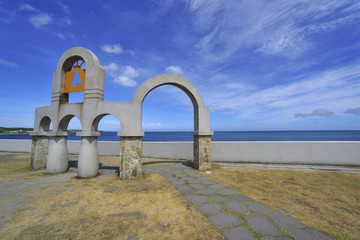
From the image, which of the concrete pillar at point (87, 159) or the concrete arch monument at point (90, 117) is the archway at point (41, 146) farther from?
the concrete pillar at point (87, 159)

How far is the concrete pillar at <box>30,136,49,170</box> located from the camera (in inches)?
303

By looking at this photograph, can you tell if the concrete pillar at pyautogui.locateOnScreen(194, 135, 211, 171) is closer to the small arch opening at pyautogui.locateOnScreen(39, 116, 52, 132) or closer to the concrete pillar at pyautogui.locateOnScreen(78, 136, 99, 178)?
the concrete pillar at pyautogui.locateOnScreen(78, 136, 99, 178)

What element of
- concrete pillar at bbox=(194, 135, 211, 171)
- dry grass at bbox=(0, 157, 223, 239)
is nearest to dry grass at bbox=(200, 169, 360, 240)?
concrete pillar at bbox=(194, 135, 211, 171)

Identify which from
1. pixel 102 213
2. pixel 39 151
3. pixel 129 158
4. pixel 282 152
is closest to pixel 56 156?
pixel 39 151

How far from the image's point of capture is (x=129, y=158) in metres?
6.31

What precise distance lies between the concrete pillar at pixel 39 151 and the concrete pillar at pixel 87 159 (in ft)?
10.9

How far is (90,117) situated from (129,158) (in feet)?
7.78

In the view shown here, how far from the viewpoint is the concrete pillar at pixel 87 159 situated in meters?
6.27

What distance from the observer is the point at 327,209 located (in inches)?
140

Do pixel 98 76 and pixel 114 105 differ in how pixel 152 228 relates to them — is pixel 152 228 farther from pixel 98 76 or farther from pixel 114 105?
pixel 98 76

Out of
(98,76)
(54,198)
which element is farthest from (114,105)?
(54,198)

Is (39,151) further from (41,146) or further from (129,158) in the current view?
(129,158)

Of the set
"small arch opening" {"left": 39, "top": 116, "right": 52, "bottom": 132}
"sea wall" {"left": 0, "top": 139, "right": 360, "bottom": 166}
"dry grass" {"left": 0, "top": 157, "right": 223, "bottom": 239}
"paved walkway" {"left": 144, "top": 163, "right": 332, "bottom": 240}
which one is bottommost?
"dry grass" {"left": 0, "top": 157, "right": 223, "bottom": 239}

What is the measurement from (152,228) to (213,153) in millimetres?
7047
